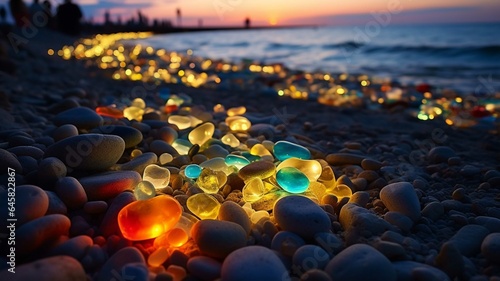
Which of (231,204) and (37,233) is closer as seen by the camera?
(37,233)

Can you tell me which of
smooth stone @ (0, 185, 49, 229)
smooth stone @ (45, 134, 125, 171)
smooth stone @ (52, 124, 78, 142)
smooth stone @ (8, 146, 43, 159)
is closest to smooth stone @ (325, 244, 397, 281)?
smooth stone @ (0, 185, 49, 229)

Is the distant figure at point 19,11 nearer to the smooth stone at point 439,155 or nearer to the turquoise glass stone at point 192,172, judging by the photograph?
the turquoise glass stone at point 192,172

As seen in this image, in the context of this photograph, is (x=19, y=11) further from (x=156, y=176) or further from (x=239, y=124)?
(x=156, y=176)

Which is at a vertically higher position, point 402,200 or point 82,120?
point 82,120

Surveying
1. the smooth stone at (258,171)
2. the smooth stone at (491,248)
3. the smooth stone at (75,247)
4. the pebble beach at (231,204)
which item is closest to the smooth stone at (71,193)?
the pebble beach at (231,204)

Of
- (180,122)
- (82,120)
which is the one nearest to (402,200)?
(180,122)

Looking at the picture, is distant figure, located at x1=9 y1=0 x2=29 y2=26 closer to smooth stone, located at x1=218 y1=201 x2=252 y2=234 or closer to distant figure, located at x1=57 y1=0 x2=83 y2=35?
distant figure, located at x1=57 y1=0 x2=83 y2=35

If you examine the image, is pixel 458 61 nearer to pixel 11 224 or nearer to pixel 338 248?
pixel 338 248
